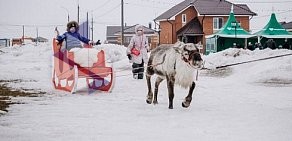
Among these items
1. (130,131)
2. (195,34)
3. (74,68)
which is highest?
(195,34)

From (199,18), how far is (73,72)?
39947 mm

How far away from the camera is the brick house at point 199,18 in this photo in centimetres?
4839

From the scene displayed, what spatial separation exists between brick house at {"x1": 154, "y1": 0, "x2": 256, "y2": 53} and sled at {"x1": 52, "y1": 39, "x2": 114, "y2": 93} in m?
36.1

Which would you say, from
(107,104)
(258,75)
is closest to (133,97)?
(107,104)

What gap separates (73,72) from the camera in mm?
10617

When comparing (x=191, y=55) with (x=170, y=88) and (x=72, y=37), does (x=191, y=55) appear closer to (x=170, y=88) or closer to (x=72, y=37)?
(x=170, y=88)

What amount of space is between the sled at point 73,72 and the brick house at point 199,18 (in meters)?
36.1

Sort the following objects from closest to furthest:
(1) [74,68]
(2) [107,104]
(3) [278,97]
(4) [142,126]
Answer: (4) [142,126] < (2) [107,104] < (3) [278,97] < (1) [74,68]

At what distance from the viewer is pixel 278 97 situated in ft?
31.1

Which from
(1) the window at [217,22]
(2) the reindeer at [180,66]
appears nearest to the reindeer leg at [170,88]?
(2) the reindeer at [180,66]

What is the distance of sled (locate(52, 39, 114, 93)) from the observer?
1071 centimetres

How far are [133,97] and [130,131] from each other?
397 centimetres

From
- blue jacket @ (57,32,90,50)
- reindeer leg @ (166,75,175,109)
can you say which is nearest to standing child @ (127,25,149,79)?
blue jacket @ (57,32,90,50)

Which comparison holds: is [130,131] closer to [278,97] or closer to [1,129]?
[1,129]
